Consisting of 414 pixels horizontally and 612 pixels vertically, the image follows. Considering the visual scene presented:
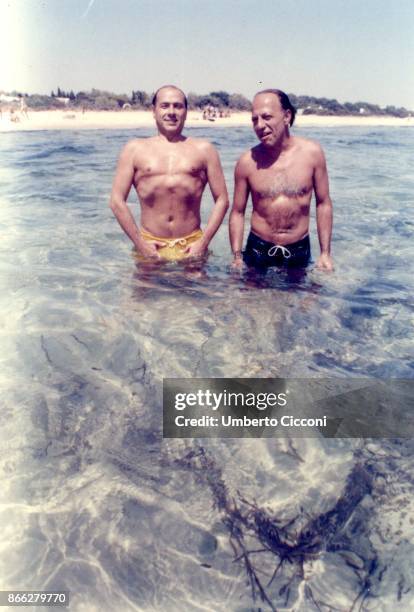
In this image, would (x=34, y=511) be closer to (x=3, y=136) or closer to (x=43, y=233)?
(x=43, y=233)

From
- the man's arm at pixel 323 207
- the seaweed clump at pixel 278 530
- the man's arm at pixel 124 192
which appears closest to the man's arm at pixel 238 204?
the man's arm at pixel 323 207

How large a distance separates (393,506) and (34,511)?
5.24 feet

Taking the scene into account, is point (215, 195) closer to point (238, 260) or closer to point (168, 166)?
point (168, 166)

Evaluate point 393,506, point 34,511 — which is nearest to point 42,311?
point 34,511

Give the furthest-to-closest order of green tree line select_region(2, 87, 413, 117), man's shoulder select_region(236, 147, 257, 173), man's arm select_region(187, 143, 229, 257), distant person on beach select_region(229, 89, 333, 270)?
green tree line select_region(2, 87, 413, 117) < man's arm select_region(187, 143, 229, 257) < man's shoulder select_region(236, 147, 257, 173) < distant person on beach select_region(229, 89, 333, 270)

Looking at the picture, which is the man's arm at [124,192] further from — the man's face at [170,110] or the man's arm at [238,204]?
the man's arm at [238,204]

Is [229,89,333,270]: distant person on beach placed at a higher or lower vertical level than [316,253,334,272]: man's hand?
higher

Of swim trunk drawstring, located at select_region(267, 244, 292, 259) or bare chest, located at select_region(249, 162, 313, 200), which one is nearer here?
bare chest, located at select_region(249, 162, 313, 200)

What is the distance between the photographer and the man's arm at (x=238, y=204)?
13.6 ft

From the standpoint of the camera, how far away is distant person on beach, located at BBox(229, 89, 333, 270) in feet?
12.6

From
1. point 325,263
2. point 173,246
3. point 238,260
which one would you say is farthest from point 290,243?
point 173,246

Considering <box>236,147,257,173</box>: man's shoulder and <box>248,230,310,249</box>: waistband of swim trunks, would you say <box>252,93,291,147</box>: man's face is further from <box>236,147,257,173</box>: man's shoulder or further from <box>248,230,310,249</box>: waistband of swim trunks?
<box>248,230,310,249</box>: waistband of swim trunks

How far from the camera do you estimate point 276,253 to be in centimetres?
431

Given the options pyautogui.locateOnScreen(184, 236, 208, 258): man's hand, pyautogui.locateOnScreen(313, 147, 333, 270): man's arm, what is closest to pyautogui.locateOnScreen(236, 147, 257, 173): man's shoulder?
pyautogui.locateOnScreen(313, 147, 333, 270): man's arm
